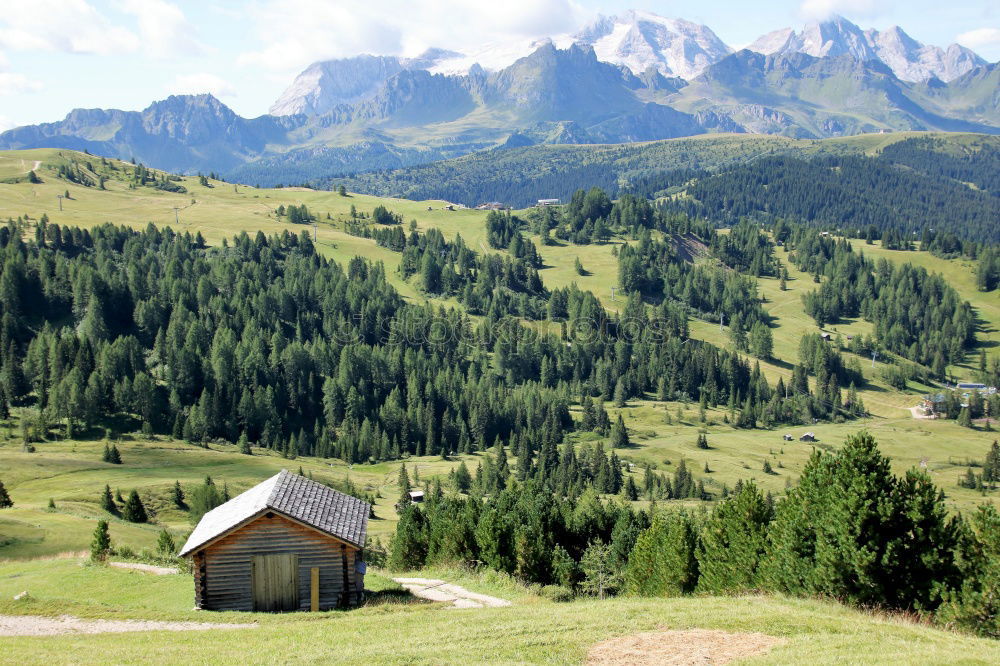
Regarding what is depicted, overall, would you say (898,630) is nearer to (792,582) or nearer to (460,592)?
(792,582)

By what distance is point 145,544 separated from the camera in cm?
6800

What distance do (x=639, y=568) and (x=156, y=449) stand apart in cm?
10296

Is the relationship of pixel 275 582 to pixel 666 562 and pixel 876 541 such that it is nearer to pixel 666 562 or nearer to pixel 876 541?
pixel 666 562

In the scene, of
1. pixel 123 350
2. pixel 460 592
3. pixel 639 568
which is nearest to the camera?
pixel 460 592

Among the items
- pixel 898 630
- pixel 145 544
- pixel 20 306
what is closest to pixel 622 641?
pixel 898 630

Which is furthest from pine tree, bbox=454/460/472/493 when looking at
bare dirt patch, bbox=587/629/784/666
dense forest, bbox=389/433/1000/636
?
bare dirt patch, bbox=587/629/784/666

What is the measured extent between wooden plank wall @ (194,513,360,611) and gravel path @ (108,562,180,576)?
9.72 metres

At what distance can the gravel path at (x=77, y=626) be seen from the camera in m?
37.5

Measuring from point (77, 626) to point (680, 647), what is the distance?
27.8 meters

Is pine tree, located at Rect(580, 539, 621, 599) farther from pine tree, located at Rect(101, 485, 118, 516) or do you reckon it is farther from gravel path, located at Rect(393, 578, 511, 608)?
pine tree, located at Rect(101, 485, 118, 516)

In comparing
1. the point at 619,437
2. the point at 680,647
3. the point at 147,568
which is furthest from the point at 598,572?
the point at 619,437

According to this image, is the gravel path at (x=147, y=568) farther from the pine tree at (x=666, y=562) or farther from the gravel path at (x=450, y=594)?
the pine tree at (x=666, y=562)

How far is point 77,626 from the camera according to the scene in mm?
38531

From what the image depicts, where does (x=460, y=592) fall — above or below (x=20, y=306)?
below
